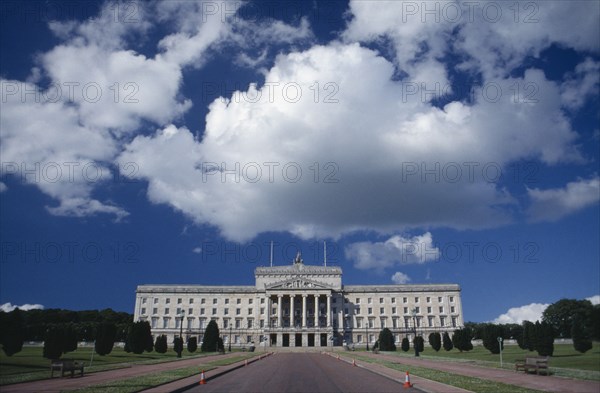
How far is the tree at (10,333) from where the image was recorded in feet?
112

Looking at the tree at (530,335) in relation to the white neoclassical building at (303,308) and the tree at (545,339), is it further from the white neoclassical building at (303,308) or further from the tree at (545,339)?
the white neoclassical building at (303,308)

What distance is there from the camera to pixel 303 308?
107750 mm

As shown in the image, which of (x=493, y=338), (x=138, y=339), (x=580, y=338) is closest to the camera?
(x=580, y=338)

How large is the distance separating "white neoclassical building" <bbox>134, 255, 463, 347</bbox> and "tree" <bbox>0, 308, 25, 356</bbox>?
249ft

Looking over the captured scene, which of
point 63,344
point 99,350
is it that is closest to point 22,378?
point 63,344

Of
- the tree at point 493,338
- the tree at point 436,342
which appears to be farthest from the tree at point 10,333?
the tree at point 436,342

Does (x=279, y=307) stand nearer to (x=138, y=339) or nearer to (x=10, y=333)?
(x=138, y=339)

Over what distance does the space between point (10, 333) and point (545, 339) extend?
48.3 meters

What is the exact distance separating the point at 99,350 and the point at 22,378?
28.4 meters

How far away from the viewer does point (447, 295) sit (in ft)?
376

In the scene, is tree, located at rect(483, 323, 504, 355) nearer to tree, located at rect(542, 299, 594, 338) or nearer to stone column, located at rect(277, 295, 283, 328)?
stone column, located at rect(277, 295, 283, 328)

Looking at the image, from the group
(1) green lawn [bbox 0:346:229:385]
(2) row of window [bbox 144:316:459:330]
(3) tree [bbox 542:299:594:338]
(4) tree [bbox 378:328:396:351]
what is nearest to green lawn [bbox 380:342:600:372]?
(4) tree [bbox 378:328:396:351]

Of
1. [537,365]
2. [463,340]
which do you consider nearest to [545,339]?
[537,365]

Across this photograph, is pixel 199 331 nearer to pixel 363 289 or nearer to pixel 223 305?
pixel 223 305
